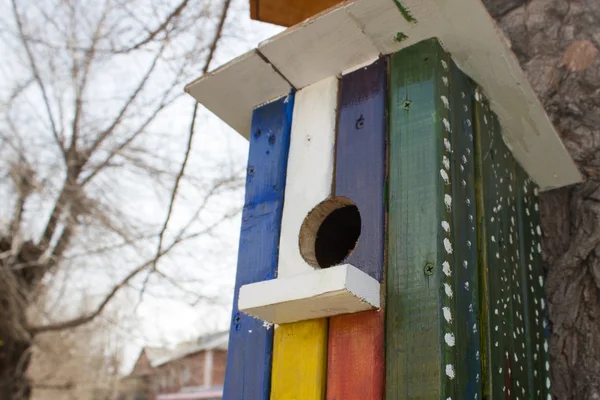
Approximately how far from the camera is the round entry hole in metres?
1.71

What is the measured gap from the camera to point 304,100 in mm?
1942

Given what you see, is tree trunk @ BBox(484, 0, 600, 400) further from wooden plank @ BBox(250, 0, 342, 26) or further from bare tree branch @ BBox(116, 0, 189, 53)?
bare tree branch @ BBox(116, 0, 189, 53)

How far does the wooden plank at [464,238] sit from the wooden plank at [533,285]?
409 millimetres

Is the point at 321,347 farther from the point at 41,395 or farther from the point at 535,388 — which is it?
the point at 41,395

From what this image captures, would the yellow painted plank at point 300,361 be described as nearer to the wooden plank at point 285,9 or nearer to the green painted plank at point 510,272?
the green painted plank at point 510,272

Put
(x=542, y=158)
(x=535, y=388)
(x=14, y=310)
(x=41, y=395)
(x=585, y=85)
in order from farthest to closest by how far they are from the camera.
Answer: (x=41, y=395), (x=14, y=310), (x=585, y=85), (x=542, y=158), (x=535, y=388)

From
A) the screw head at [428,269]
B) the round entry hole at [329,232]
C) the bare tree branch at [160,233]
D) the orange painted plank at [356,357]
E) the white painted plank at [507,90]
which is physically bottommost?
the orange painted plank at [356,357]

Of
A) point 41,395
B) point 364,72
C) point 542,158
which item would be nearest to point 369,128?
point 364,72

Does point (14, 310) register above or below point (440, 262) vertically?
above

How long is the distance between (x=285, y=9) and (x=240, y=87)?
83 cm

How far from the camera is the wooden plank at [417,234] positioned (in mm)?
1355

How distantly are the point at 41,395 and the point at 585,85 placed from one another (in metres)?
6.93

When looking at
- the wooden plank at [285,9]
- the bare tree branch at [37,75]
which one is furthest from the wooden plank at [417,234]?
the bare tree branch at [37,75]

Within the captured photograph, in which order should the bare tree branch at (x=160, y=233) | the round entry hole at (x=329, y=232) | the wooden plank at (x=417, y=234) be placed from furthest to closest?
the bare tree branch at (x=160, y=233)
the round entry hole at (x=329, y=232)
the wooden plank at (x=417, y=234)
